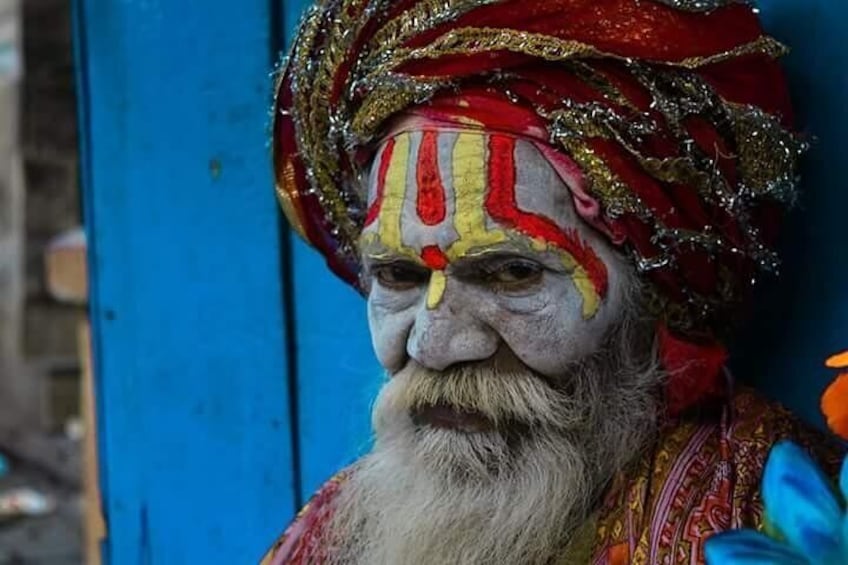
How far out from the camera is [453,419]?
1117 millimetres

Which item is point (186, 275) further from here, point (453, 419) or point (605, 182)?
point (605, 182)

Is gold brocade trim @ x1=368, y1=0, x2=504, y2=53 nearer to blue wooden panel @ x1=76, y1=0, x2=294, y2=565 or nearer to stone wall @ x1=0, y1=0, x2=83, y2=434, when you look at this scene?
blue wooden panel @ x1=76, y1=0, x2=294, y2=565

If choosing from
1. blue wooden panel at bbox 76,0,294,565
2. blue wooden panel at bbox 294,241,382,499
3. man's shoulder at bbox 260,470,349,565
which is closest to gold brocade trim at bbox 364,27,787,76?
man's shoulder at bbox 260,470,349,565

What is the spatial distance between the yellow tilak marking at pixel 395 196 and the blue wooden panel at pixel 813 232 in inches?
14.8

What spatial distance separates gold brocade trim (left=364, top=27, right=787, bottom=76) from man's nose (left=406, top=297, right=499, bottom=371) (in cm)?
20

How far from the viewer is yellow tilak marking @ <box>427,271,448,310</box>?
3.56 feet

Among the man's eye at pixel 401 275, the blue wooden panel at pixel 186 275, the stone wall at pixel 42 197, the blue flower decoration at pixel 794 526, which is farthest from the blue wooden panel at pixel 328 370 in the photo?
the stone wall at pixel 42 197

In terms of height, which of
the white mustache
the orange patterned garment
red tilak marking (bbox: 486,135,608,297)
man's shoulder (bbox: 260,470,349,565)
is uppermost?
red tilak marking (bbox: 486,135,608,297)

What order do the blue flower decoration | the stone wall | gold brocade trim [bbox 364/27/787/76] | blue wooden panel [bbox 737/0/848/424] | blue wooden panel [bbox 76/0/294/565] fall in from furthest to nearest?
the stone wall → blue wooden panel [bbox 76/0/294/565] → blue wooden panel [bbox 737/0/848/424] → gold brocade trim [bbox 364/27/787/76] → the blue flower decoration

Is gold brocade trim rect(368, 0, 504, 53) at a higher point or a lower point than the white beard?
higher

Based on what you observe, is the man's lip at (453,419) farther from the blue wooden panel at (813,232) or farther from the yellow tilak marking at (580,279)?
the blue wooden panel at (813,232)

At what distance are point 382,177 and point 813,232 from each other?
41 centimetres

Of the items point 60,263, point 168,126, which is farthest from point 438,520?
point 60,263

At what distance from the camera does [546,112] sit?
1.06 metres
